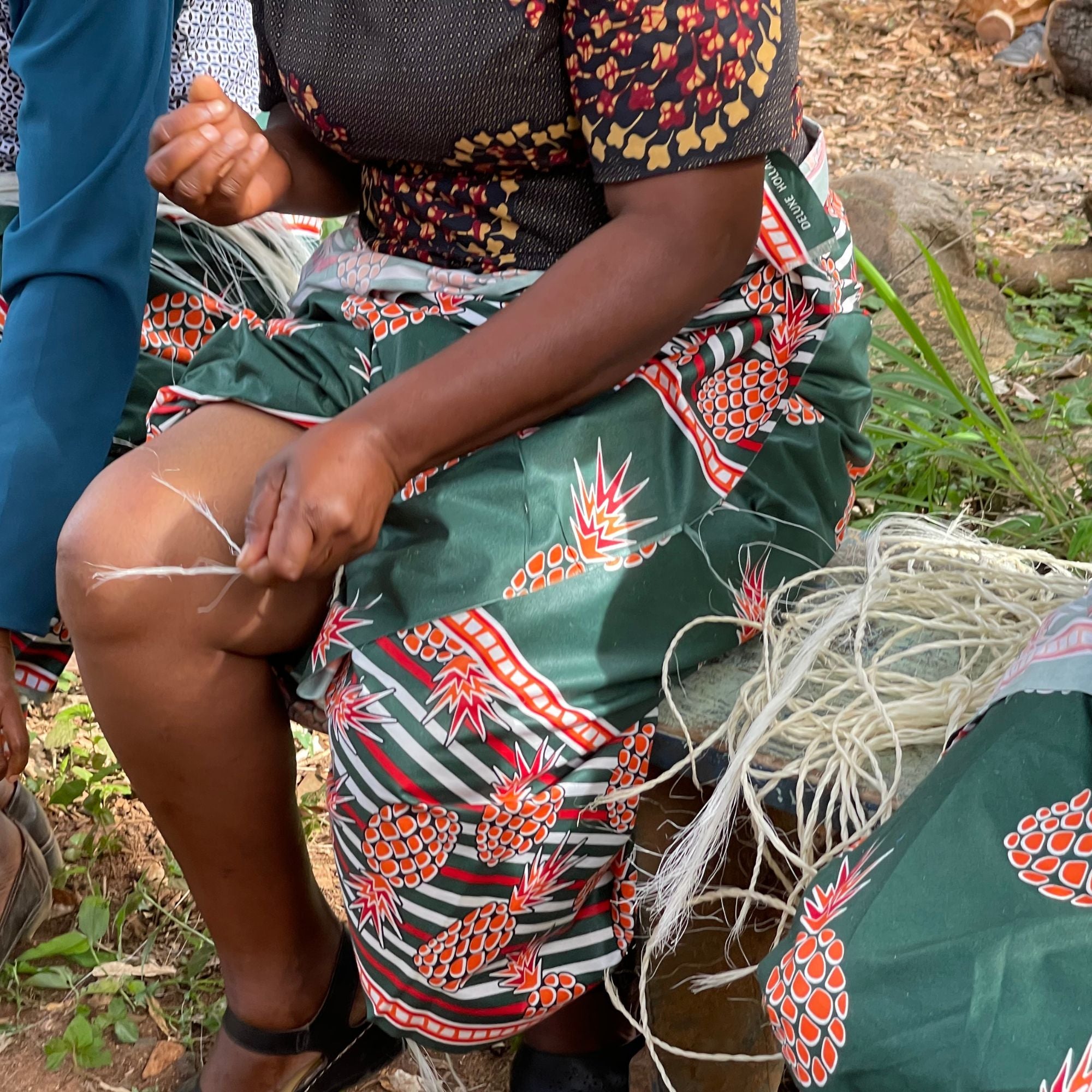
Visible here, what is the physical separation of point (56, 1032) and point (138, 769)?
720mm

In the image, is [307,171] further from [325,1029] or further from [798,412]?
[325,1029]

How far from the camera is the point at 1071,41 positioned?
186 inches

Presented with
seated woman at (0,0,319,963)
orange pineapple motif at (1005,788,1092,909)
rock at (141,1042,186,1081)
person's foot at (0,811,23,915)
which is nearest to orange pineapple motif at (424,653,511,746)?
orange pineapple motif at (1005,788,1092,909)

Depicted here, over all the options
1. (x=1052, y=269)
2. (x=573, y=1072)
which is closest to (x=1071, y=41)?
(x=1052, y=269)

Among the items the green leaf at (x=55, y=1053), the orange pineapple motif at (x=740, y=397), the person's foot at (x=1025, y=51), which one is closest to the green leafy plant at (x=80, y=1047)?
the green leaf at (x=55, y=1053)

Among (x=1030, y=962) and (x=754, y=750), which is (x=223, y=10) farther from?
(x=1030, y=962)

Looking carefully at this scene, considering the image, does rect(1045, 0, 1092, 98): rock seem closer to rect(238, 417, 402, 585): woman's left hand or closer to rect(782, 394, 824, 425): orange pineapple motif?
rect(782, 394, 824, 425): orange pineapple motif

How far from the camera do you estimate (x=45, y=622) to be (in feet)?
4.88

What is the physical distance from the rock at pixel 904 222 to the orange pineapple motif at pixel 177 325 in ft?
6.40

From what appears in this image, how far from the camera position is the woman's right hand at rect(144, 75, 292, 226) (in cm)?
127

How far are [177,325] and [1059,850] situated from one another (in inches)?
50.3

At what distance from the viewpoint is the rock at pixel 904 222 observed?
10.4 feet

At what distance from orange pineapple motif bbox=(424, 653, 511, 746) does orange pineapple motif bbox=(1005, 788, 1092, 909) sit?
473mm

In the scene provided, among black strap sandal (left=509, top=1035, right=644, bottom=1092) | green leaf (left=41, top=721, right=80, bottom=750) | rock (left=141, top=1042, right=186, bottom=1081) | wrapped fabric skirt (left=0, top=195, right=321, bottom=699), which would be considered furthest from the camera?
green leaf (left=41, top=721, right=80, bottom=750)
